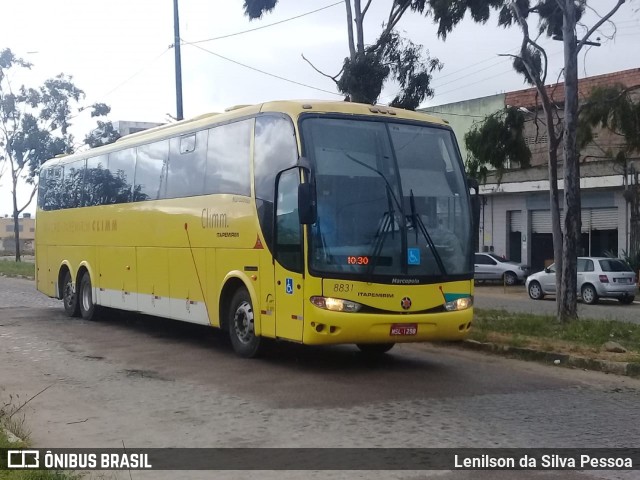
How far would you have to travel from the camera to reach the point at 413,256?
36.0 feet

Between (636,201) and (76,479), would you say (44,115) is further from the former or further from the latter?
(76,479)

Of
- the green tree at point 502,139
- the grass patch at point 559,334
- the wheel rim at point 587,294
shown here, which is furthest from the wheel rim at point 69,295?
the wheel rim at point 587,294

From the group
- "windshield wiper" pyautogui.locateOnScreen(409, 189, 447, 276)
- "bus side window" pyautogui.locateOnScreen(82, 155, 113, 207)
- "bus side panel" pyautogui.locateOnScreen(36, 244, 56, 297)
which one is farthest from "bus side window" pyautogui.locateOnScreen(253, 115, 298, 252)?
"bus side panel" pyautogui.locateOnScreen(36, 244, 56, 297)

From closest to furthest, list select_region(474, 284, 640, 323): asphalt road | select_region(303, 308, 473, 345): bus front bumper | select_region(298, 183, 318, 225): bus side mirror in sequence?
select_region(298, 183, 318, 225): bus side mirror < select_region(303, 308, 473, 345): bus front bumper < select_region(474, 284, 640, 323): asphalt road

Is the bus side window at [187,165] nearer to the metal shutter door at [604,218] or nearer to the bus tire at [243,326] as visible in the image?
the bus tire at [243,326]

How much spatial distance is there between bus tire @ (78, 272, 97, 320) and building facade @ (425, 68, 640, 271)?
67.9 ft

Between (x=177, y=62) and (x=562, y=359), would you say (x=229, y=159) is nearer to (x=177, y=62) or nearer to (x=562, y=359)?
(x=562, y=359)

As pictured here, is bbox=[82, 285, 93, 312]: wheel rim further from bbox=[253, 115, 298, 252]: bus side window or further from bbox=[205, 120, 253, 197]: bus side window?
bbox=[253, 115, 298, 252]: bus side window

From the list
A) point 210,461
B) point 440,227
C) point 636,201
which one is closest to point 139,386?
point 210,461

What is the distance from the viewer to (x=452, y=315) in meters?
11.2

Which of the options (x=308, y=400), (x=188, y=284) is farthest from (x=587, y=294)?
(x=308, y=400)

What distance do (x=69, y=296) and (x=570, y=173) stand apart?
11394 millimetres

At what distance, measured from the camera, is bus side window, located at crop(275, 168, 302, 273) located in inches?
429

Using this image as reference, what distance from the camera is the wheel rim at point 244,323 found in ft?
40.1
